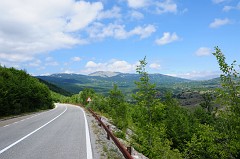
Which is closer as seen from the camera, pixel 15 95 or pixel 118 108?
pixel 118 108

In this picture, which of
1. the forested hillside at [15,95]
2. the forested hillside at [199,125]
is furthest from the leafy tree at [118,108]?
the forested hillside at [15,95]

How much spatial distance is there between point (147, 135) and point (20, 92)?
89.9 ft

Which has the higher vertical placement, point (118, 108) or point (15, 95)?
point (15, 95)

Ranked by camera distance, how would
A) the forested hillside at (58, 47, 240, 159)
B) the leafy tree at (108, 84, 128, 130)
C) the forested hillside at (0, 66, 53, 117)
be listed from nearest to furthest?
the forested hillside at (58, 47, 240, 159)
the leafy tree at (108, 84, 128, 130)
the forested hillside at (0, 66, 53, 117)

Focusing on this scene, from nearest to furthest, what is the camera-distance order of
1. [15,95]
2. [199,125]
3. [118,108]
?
[199,125] < [118,108] < [15,95]

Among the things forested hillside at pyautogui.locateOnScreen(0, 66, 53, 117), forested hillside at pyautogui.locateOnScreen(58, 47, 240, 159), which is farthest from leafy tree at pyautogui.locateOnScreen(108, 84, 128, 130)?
forested hillside at pyautogui.locateOnScreen(0, 66, 53, 117)

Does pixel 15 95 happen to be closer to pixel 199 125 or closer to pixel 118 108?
pixel 118 108

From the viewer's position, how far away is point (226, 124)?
14242 mm

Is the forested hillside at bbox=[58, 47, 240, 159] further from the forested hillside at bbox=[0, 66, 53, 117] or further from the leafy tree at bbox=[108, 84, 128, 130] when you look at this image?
the forested hillside at bbox=[0, 66, 53, 117]

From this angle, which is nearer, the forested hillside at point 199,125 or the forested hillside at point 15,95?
the forested hillside at point 199,125

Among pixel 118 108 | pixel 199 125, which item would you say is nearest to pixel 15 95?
pixel 118 108

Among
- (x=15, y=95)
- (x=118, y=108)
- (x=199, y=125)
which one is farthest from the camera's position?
(x=15, y=95)

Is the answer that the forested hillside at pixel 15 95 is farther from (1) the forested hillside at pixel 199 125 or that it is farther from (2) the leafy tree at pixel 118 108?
(1) the forested hillside at pixel 199 125

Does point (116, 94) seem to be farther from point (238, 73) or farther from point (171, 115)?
point (171, 115)
